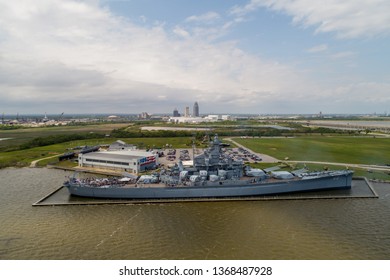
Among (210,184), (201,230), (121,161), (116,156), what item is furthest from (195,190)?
(116,156)

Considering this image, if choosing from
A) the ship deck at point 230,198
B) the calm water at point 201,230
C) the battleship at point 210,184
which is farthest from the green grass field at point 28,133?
the calm water at point 201,230

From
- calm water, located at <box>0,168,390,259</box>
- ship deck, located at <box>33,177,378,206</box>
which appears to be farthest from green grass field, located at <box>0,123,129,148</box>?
calm water, located at <box>0,168,390,259</box>

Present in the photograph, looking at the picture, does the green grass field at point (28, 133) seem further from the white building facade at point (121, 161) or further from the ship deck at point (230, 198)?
the ship deck at point (230, 198)

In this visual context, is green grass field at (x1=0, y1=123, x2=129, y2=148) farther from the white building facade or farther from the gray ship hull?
the gray ship hull

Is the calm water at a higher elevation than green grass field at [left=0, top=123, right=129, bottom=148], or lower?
lower

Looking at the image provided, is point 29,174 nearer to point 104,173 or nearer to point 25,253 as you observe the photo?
point 104,173

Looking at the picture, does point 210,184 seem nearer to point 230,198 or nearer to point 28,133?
point 230,198

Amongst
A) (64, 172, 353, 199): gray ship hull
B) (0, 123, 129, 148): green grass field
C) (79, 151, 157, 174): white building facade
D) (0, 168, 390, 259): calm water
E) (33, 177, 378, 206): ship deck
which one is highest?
(0, 123, 129, 148): green grass field
